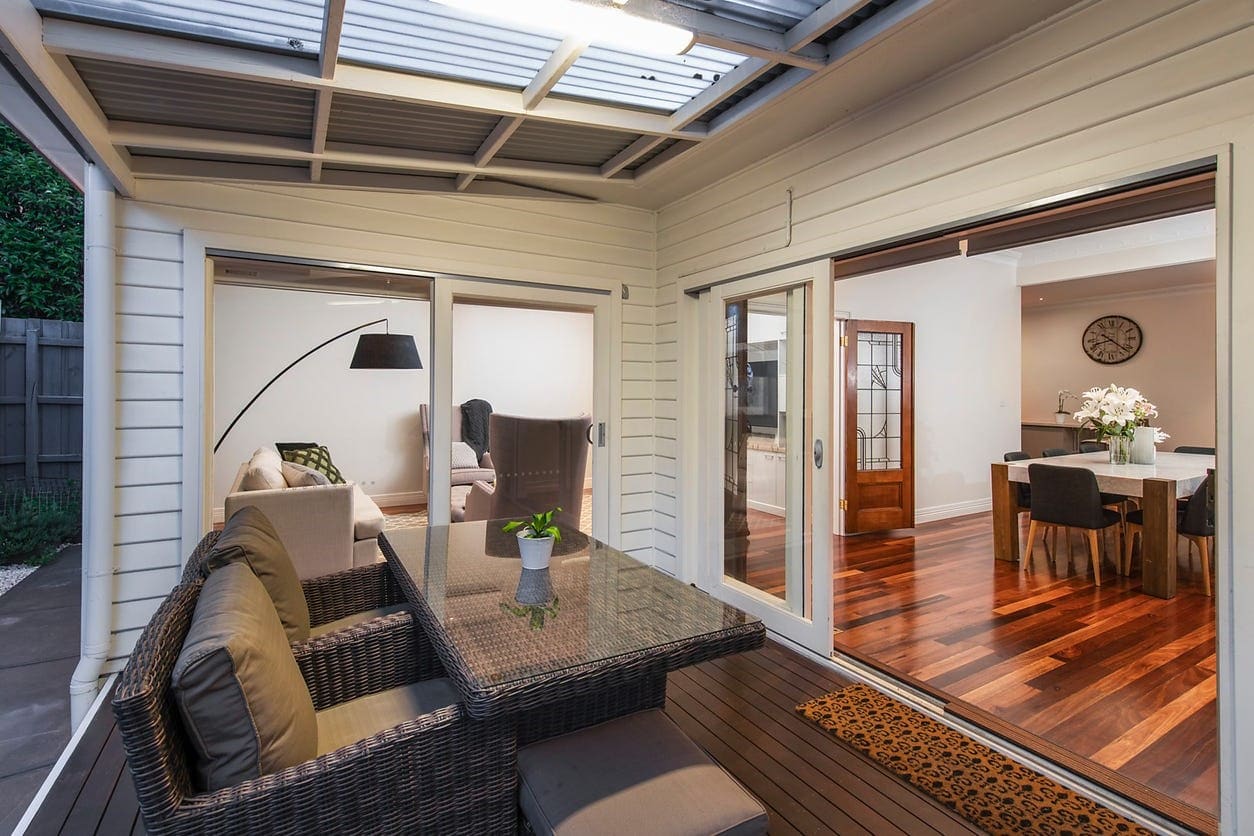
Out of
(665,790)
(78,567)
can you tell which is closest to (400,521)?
(78,567)

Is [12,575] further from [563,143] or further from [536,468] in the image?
[563,143]

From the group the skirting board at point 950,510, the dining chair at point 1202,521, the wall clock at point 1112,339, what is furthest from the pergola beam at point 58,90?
the wall clock at point 1112,339

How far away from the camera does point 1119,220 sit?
2.52m

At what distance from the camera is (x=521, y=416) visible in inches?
172

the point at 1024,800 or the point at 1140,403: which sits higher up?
the point at 1140,403

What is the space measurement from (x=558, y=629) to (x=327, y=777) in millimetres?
561

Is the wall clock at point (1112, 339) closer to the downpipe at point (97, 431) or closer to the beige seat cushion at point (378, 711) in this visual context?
the beige seat cushion at point (378, 711)

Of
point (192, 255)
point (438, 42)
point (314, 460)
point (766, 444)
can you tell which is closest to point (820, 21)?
point (438, 42)

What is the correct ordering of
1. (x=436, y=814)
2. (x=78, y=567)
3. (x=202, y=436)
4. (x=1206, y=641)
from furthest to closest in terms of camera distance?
(x=78, y=567)
(x=1206, y=641)
(x=202, y=436)
(x=436, y=814)

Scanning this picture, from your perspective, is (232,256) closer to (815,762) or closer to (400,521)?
(815,762)

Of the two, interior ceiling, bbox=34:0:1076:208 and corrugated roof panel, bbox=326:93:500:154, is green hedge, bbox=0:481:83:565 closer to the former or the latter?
interior ceiling, bbox=34:0:1076:208

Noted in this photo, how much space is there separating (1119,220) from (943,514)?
466 centimetres

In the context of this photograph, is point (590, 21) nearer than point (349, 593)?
Yes

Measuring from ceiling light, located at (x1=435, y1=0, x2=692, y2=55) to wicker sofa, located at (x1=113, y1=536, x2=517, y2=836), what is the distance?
5.55ft
